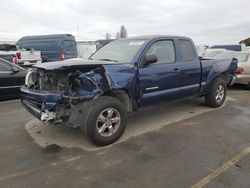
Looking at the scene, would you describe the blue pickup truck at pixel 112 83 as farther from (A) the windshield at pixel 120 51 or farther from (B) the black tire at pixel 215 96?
(B) the black tire at pixel 215 96

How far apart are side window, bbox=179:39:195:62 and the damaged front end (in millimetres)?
2282

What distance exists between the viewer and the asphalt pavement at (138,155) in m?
3.13

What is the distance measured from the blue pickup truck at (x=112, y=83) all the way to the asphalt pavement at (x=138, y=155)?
0.49m

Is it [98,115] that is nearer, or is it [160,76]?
[98,115]

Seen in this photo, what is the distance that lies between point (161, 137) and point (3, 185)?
262cm

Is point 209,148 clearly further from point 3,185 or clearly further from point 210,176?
point 3,185

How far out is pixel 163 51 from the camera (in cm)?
520

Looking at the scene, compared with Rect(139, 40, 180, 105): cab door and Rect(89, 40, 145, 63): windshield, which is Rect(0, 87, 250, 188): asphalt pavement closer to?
Rect(139, 40, 180, 105): cab door

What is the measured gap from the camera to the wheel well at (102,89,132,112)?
4316mm

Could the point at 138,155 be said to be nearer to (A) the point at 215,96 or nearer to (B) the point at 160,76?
(B) the point at 160,76

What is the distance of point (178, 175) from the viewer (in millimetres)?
3221

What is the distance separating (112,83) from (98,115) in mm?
582

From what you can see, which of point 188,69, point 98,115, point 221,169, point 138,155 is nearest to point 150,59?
point 188,69

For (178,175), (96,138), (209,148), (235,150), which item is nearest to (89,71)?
(96,138)
